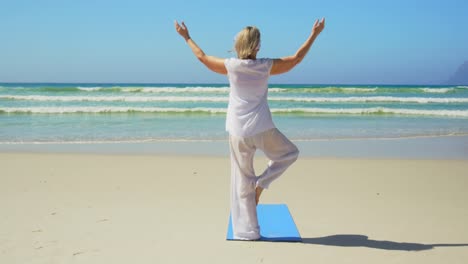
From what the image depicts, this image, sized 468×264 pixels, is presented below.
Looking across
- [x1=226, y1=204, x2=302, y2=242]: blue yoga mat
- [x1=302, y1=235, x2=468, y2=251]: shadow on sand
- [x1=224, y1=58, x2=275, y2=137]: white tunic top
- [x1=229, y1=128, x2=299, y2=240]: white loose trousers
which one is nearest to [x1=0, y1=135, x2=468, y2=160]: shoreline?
[x1=226, y1=204, x2=302, y2=242]: blue yoga mat

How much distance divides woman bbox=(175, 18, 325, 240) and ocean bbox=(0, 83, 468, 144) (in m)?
7.97

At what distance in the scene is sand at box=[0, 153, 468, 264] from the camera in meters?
4.18

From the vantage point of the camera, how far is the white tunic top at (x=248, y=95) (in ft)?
14.1

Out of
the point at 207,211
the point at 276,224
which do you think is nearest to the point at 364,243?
the point at 276,224

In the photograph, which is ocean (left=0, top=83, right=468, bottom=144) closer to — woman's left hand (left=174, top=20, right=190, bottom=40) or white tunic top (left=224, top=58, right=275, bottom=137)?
woman's left hand (left=174, top=20, right=190, bottom=40)

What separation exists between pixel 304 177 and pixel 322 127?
8612 millimetres

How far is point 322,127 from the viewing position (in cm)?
1608

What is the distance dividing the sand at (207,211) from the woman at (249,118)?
35cm

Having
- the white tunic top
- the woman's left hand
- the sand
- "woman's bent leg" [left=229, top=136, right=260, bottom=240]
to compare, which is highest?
the woman's left hand

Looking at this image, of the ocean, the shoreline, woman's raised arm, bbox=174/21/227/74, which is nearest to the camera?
woman's raised arm, bbox=174/21/227/74

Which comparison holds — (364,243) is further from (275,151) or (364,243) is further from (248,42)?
(248,42)

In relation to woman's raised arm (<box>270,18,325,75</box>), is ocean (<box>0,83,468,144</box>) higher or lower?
lower

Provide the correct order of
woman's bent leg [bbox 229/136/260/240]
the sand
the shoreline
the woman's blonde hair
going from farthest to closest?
1. the shoreline
2. woman's bent leg [bbox 229/136/260/240]
3. the woman's blonde hair
4. the sand

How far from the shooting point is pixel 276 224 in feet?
16.6
